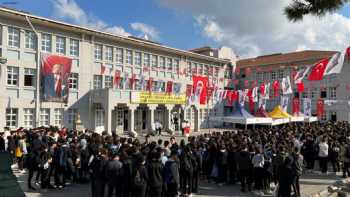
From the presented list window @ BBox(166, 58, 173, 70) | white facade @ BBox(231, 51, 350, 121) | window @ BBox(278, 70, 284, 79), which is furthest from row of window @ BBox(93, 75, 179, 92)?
window @ BBox(278, 70, 284, 79)

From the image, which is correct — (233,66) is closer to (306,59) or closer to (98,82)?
(306,59)

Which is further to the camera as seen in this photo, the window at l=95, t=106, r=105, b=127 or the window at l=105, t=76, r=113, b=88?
the window at l=105, t=76, r=113, b=88

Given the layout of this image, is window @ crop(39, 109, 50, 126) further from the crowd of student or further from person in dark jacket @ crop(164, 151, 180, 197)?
person in dark jacket @ crop(164, 151, 180, 197)

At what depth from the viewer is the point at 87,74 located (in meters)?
29.4

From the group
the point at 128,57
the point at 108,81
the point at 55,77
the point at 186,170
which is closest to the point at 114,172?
the point at 186,170

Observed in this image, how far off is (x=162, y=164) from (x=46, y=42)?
70.2ft

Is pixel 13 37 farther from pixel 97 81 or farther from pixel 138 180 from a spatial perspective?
pixel 138 180

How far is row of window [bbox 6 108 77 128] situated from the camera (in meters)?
24.6

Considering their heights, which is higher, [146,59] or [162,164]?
[146,59]

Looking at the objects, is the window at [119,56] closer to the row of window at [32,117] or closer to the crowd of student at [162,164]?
the row of window at [32,117]

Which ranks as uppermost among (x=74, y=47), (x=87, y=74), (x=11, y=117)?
(x=74, y=47)

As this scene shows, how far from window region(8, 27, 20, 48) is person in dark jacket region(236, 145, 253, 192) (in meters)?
21.1

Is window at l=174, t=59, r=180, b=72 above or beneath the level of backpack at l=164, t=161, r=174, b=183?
above

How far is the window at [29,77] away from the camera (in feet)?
84.2
